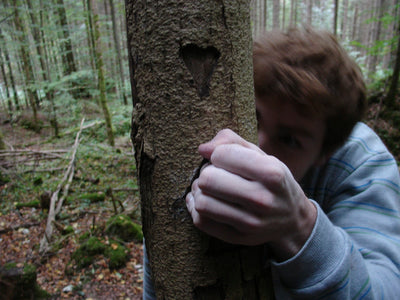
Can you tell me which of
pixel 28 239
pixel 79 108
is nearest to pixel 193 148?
pixel 28 239

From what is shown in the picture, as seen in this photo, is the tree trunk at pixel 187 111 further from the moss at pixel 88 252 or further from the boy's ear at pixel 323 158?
the moss at pixel 88 252

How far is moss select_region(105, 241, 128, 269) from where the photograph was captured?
3.98 metres

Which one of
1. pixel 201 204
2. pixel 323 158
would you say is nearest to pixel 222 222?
pixel 201 204

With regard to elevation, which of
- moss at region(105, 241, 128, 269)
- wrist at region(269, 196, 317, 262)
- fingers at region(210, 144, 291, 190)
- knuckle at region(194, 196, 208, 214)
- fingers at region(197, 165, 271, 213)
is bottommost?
moss at region(105, 241, 128, 269)

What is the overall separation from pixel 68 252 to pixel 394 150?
801cm

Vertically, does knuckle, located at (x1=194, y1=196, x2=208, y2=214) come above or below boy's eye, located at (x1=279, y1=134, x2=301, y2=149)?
above

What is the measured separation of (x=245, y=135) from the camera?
0.68 meters

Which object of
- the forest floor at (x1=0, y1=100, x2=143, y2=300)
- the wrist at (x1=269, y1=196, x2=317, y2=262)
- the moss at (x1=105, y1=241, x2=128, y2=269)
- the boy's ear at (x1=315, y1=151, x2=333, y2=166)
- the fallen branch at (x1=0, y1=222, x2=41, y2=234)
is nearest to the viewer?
the wrist at (x1=269, y1=196, x2=317, y2=262)

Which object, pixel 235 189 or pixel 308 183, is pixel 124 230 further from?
pixel 235 189

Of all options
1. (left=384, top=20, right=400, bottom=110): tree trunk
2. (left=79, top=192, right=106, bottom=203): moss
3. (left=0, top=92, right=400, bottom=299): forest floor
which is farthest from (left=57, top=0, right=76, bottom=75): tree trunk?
(left=384, top=20, right=400, bottom=110): tree trunk

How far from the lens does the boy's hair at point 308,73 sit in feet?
3.16

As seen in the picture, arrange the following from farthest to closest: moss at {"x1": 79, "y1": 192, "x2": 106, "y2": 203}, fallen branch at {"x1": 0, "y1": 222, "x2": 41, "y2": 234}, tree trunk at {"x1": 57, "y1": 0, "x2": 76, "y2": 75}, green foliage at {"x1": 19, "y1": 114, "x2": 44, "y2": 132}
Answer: green foliage at {"x1": 19, "y1": 114, "x2": 44, "y2": 132} → tree trunk at {"x1": 57, "y1": 0, "x2": 76, "y2": 75} → moss at {"x1": 79, "y1": 192, "x2": 106, "y2": 203} → fallen branch at {"x1": 0, "y1": 222, "x2": 41, "y2": 234}

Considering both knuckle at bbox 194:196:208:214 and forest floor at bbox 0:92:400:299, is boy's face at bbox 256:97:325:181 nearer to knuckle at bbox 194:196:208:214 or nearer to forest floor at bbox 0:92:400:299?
knuckle at bbox 194:196:208:214

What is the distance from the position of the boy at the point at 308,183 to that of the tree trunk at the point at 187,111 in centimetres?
7
